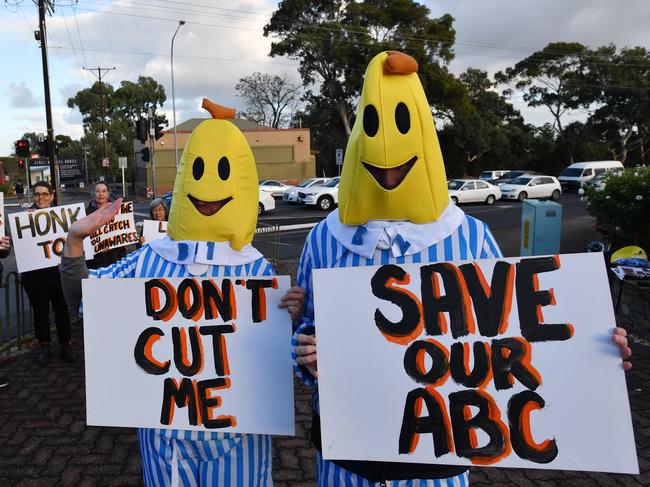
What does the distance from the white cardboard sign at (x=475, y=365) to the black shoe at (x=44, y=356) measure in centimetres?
467

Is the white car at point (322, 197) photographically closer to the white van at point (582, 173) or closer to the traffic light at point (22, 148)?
the traffic light at point (22, 148)

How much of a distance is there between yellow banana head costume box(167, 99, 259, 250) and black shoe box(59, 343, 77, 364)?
3.84m

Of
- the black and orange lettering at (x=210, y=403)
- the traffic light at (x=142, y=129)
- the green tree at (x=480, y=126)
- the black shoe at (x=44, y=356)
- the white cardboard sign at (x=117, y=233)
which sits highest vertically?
the green tree at (x=480, y=126)

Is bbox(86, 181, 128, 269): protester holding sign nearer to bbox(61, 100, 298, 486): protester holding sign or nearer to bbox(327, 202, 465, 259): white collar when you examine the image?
bbox(61, 100, 298, 486): protester holding sign

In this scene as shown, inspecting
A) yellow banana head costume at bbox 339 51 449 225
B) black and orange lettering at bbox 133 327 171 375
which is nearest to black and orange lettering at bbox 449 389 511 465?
yellow banana head costume at bbox 339 51 449 225

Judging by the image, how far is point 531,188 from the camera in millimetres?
26516

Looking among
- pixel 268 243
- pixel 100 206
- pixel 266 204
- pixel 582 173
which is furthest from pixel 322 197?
pixel 100 206

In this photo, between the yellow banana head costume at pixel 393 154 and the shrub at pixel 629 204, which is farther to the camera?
the shrub at pixel 629 204

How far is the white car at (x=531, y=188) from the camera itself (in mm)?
26109

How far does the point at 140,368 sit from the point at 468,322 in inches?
48.9

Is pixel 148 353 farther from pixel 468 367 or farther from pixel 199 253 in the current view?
pixel 468 367

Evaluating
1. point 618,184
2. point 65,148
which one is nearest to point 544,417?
point 618,184

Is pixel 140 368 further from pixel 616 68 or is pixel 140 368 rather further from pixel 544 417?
pixel 616 68

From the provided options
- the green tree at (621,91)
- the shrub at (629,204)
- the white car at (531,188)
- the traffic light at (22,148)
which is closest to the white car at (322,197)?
the white car at (531,188)
